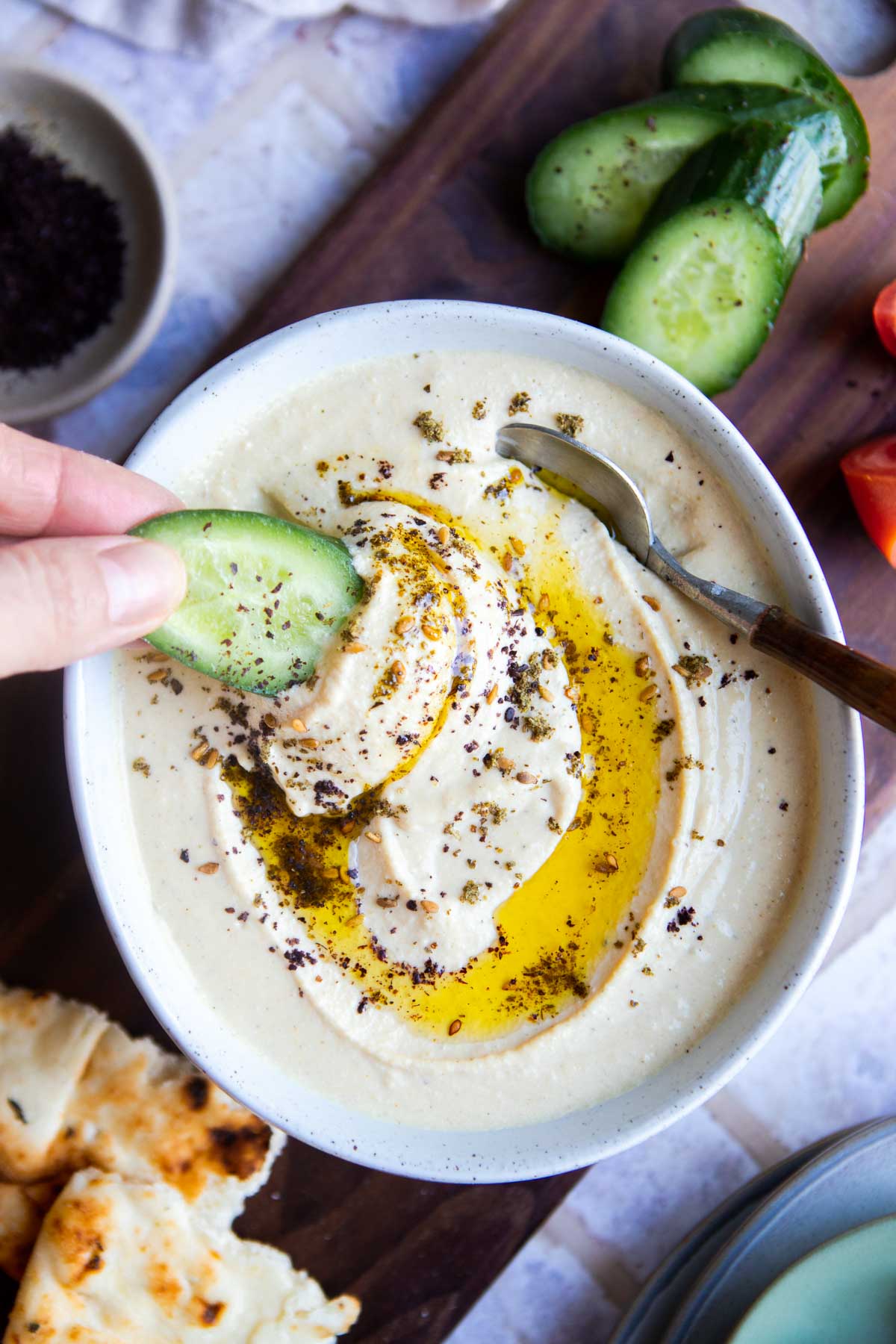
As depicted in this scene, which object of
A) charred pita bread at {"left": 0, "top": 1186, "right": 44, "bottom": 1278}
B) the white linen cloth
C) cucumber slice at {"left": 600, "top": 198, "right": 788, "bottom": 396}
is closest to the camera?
cucumber slice at {"left": 600, "top": 198, "right": 788, "bottom": 396}

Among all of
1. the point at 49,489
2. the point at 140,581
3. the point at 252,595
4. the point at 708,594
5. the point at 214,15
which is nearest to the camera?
the point at 140,581

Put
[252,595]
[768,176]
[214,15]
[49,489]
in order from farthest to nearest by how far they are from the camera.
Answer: [214,15]
[768,176]
[49,489]
[252,595]

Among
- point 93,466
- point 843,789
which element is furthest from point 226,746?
point 843,789

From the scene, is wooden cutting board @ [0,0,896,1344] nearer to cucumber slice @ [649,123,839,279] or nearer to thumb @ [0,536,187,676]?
cucumber slice @ [649,123,839,279]

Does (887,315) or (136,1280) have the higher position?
(887,315)

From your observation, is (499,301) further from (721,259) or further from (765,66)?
(765,66)

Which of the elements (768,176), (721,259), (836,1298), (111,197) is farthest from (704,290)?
(836,1298)

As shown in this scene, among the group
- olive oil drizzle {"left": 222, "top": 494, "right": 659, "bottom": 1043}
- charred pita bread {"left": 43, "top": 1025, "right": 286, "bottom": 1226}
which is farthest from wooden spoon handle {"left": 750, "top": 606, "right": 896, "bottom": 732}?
charred pita bread {"left": 43, "top": 1025, "right": 286, "bottom": 1226}
